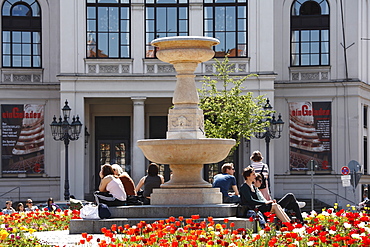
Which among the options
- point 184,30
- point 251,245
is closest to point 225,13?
point 184,30

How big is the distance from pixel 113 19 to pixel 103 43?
3.60 ft

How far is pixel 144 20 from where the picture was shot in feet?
130

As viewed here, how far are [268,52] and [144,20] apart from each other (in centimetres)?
539

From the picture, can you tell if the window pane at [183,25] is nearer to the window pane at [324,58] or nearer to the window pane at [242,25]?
the window pane at [242,25]

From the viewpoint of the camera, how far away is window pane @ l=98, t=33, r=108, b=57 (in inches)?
1558

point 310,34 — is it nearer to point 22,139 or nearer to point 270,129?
point 270,129

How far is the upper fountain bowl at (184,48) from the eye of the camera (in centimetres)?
1831

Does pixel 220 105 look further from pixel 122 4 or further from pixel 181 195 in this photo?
pixel 181 195

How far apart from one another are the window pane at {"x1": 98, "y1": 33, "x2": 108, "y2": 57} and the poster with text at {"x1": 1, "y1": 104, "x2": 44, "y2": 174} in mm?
4782

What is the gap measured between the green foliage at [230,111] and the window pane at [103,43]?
4887 millimetres

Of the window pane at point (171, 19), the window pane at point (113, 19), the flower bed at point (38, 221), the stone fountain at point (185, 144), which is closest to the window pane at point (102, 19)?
the window pane at point (113, 19)

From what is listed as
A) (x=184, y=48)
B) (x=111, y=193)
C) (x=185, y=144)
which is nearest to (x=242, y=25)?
(x=184, y=48)

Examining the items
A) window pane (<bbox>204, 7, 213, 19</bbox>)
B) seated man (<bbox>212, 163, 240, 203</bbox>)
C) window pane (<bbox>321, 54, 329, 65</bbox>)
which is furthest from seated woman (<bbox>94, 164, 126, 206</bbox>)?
window pane (<bbox>321, 54, 329, 65</bbox>)

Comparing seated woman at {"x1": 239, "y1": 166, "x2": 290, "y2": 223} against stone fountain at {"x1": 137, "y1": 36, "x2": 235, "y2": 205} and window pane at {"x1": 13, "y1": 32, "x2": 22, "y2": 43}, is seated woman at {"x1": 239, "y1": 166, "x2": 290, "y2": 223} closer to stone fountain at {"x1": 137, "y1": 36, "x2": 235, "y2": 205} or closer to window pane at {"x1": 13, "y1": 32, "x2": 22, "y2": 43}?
stone fountain at {"x1": 137, "y1": 36, "x2": 235, "y2": 205}
